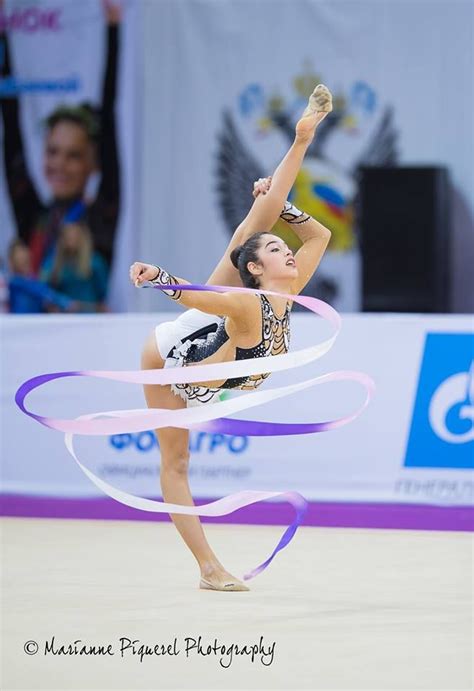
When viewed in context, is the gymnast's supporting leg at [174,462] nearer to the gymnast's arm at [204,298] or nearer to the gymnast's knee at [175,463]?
the gymnast's knee at [175,463]

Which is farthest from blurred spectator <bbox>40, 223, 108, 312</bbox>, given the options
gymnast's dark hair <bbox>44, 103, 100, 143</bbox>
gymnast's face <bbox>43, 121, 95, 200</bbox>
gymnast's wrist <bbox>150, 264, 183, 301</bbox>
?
gymnast's wrist <bbox>150, 264, 183, 301</bbox>

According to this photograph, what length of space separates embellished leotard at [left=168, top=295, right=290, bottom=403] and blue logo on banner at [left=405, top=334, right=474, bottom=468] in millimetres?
2297

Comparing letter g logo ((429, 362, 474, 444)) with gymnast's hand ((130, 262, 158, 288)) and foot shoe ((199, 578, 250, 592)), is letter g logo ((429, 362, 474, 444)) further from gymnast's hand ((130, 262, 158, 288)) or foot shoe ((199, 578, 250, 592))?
gymnast's hand ((130, 262, 158, 288))

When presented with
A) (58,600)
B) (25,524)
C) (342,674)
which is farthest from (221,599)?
(25,524)

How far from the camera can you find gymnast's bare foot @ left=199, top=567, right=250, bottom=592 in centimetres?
458

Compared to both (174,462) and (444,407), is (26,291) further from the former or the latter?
(174,462)

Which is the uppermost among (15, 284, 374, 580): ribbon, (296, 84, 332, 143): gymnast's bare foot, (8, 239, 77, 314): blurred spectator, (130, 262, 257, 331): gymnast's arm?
(296, 84, 332, 143): gymnast's bare foot

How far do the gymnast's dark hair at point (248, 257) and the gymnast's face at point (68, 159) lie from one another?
676 cm

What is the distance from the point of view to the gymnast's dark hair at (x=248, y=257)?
4.52 m

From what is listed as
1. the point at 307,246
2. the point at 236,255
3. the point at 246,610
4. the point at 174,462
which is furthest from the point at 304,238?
the point at 246,610

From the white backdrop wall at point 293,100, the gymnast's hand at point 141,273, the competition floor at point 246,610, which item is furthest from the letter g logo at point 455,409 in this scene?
the white backdrop wall at point 293,100

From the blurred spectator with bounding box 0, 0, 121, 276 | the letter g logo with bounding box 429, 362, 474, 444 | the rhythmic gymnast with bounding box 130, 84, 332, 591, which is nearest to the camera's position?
the rhythmic gymnast with bounding box 130, 84, 332, 591

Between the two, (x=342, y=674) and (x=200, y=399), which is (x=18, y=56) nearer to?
(x=200, y=399)

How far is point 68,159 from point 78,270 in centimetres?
102
